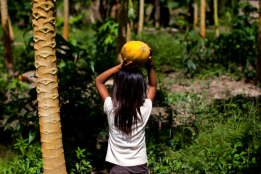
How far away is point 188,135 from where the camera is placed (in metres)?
3.53

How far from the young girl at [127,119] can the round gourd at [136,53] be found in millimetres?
68

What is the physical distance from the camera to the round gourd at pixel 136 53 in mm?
2004

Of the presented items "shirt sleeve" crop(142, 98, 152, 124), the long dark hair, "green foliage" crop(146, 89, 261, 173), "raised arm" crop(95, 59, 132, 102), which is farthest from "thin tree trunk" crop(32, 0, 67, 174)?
"green foliage" crop(146, 89, 261, 173)

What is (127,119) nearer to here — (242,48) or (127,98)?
(127,98)

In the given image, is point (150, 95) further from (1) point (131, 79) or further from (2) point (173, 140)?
(2) point (173, 140)

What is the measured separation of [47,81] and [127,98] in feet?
2.13

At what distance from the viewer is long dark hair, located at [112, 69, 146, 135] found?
1.90 meters

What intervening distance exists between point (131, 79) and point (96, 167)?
72.4 inches

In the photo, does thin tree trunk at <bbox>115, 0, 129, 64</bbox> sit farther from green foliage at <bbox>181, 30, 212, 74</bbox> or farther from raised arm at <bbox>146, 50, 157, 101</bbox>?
raised arm at <bbox>146, 50, 157, 101</bbox>

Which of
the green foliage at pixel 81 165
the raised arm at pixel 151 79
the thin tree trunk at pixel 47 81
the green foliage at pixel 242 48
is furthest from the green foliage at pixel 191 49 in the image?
the thin tree trunk at pixel 47 81

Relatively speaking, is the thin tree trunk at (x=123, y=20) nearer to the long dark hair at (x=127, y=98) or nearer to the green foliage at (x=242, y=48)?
the long dark hair at (x=127, y=98)

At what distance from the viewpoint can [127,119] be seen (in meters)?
1.91

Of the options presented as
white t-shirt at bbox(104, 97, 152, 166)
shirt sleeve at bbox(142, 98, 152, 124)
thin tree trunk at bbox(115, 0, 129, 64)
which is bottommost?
white t-shirt at bbox(104, 97, 152, 166)

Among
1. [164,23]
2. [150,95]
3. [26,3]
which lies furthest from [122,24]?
[26,3]
